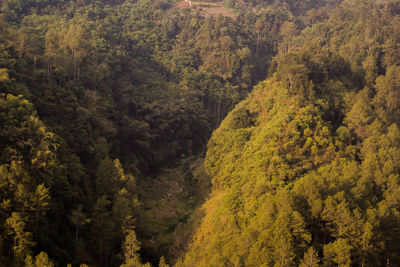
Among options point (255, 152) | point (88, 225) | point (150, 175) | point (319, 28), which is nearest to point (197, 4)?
point (319, 28)

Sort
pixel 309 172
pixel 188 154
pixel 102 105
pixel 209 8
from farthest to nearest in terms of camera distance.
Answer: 1. pixel 209 8
2. pixel 188 154
3. pixel 102 105
4. pixel 309 172

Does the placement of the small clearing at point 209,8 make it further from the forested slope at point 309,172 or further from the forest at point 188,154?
the forested slope at point 309,172

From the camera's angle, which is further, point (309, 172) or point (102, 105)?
point (102, 105)

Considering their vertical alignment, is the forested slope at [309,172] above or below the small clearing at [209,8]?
below

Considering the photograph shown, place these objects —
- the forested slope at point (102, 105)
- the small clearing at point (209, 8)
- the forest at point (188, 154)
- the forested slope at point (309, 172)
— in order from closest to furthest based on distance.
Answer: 1. the forested slope at point (309, 172)
2. the forest at point (188, 154)
3. the forested slope at point (102, 105)
4. the small clearing at point (209, 8)

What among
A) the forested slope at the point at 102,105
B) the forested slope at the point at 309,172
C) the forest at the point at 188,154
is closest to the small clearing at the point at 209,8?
the forested slope at the point at 102,105

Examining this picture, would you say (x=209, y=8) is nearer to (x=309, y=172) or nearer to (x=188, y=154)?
(x=188, y=154)

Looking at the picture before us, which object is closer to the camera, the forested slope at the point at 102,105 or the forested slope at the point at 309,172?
the forested slope at the point at 309,172

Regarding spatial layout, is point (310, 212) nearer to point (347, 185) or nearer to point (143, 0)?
point (347, 185)

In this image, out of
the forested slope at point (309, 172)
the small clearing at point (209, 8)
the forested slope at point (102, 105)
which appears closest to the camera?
the forested slope at point (309, 172)

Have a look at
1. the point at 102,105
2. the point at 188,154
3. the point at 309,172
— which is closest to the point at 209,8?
the point at 188,154
